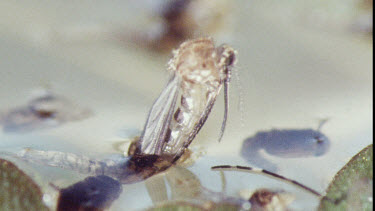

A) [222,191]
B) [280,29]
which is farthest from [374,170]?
[280,29]

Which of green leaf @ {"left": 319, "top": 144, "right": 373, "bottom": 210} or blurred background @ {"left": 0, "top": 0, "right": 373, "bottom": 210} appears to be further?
blurred background @ {"left": 0, "top": 0, "right": 373, "bottom": 210}

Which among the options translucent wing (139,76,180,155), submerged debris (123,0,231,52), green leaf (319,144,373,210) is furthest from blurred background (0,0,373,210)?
green leaf (319,144,373,210)

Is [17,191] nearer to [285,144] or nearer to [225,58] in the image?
[225,58]

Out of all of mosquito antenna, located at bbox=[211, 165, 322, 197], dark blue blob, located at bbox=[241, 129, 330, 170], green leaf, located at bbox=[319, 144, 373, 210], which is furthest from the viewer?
dark blue blob, located at bbox=[241, 129, 330, 170]

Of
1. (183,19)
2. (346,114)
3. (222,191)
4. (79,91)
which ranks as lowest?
(222,191)

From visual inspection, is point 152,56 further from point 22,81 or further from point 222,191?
point 222,191

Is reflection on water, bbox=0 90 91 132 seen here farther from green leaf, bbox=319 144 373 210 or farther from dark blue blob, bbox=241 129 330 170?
green leaf, bbox=319 144 373 210

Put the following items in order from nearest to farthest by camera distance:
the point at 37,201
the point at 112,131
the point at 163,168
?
the point at 37,201, the point at 163,168, the point at 112,131

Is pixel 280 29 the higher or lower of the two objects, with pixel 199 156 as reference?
higher

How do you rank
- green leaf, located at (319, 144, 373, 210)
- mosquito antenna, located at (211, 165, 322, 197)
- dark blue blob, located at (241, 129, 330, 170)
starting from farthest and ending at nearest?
dark blue blob, located at (241, 129, 330, 170) → mosquito antenna, located at (211, 165, 322, 197) → green leaf, located at (319, 144, 373, 210)
